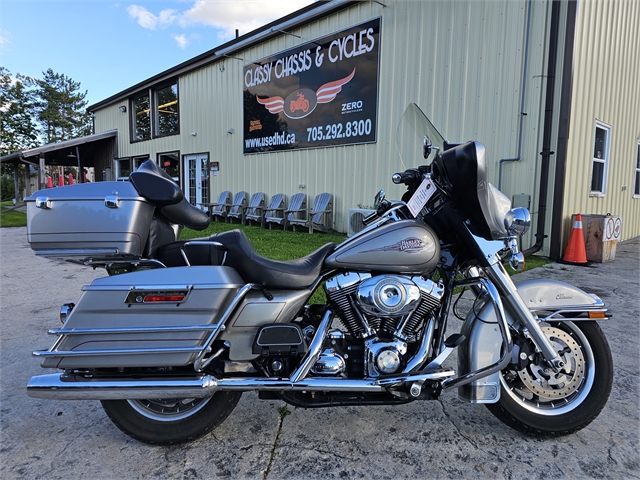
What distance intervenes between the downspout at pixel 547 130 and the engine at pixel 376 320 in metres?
5.60

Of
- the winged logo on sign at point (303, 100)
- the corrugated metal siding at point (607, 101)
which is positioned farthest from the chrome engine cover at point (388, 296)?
the winged logo on sign at point (303, 100)

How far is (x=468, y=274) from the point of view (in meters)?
2.17

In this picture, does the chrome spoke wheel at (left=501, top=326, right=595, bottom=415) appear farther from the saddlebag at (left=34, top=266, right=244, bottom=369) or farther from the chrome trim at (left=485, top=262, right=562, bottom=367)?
the saddlebag at (left=34, top=266, right=244, bottom=369)

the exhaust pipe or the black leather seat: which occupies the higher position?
the black leather seat

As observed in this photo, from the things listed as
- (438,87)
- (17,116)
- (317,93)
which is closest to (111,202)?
(438,87)

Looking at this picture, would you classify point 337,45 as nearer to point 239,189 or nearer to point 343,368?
point 239,189

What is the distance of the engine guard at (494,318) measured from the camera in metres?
2.06

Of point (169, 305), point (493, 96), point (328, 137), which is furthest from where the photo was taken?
point (328, 137)

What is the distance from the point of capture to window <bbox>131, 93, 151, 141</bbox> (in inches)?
728

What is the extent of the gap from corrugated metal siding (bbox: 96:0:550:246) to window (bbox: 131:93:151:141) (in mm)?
7806

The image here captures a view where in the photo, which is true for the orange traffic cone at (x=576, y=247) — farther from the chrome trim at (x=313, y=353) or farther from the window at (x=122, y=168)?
→ the window at (x=122, y=168)

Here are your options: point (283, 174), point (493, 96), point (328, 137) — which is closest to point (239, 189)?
point (283, 174)

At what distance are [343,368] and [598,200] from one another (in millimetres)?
8251

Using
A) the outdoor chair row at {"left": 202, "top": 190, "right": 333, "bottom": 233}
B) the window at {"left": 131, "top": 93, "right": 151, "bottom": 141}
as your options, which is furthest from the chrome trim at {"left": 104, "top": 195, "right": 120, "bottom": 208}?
the window at {"left": 131, "top": 93, "right": 151, "bottom": 141}
